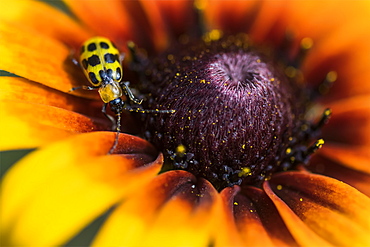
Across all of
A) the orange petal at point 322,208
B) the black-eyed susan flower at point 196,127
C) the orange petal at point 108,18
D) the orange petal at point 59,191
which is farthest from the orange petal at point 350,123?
the orange petal at point 59,191

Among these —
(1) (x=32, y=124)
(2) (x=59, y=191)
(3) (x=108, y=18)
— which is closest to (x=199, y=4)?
(3) (x=108, y=18)

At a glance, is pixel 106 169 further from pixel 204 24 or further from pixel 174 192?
pixel 204 24

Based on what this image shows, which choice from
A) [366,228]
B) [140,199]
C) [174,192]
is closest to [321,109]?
[366,228]

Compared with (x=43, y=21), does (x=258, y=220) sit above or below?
below

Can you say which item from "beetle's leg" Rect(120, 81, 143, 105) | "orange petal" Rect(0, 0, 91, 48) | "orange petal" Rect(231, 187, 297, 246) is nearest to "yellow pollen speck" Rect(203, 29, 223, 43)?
"beetle's leg" Rect(120, 81, 143, 105)

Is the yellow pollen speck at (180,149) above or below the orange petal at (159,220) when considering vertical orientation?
above

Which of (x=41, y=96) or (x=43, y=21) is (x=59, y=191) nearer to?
(x=41, y=96)

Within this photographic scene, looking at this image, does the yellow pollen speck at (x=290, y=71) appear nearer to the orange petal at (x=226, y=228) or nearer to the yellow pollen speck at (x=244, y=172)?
Result: the yellow pollen speck at (x=244, y=172)
